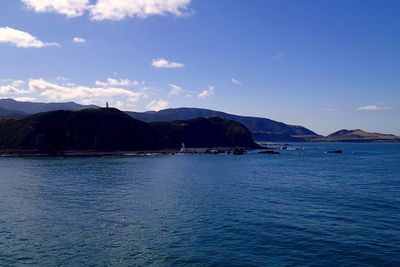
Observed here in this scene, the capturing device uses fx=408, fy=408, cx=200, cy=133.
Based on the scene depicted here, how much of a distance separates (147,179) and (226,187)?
85.3 ft

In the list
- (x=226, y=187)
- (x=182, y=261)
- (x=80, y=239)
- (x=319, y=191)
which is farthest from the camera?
(x=226, y=187)

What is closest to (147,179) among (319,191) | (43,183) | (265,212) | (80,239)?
(43,183)

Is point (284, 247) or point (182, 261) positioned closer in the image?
point (182, 261)

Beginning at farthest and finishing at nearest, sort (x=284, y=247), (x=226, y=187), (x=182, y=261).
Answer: (x=226, y=187) < (x=284, y=247) < (x=182, y=261)

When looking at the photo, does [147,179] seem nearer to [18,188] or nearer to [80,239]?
[18,188]

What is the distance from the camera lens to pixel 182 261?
120 feet

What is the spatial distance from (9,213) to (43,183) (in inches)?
1517

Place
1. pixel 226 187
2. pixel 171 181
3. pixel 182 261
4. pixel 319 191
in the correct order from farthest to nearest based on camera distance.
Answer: pixel 171 181 → pixel 226 187 → pixel 319 191 → pixel 182 261

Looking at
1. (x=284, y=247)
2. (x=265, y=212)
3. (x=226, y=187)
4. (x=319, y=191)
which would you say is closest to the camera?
(x=284, y=247)

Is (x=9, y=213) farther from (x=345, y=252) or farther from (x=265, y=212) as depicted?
(x=345, y=252)

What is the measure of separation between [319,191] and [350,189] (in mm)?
7416

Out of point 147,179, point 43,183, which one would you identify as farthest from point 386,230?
point 43,183

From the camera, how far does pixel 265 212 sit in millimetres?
57469

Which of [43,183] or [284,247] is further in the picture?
[43,183]
